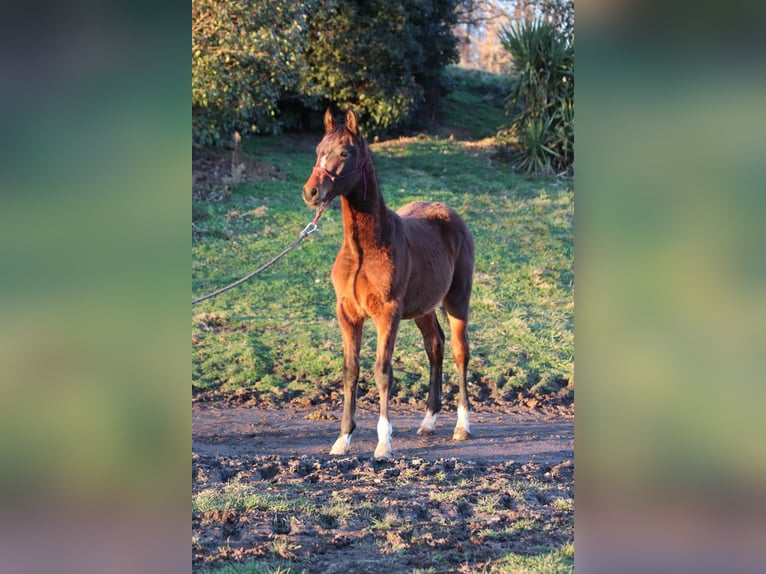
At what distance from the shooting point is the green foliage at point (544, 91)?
17.2 meters

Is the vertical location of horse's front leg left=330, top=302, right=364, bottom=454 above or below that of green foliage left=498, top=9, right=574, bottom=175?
below

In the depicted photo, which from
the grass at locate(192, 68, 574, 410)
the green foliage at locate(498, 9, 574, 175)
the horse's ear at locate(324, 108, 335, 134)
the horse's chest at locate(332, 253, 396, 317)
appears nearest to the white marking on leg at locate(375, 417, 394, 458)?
the horse's chest at locate(332, 253, 396, 317)

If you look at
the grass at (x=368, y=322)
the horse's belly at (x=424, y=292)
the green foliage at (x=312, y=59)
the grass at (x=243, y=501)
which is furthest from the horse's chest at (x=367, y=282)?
the green foliage at (x=312, y=59)

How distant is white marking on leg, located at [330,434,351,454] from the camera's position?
6090 mm

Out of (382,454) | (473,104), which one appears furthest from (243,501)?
(473,104)

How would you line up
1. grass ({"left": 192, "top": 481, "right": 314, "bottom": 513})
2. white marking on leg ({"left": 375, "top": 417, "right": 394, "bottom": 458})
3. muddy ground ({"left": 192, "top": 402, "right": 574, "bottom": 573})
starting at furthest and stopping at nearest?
white marking on leg ({"left": 375, "top": 417, "right": 394, "bottom": 458}) → grass ({"left": 192, "top": 481, "right": 314, "bottom": 513}) → muddy ground ({"left": 192, "top": 402, "right": 574, "bottom": 573})

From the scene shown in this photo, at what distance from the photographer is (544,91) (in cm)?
Answer: 1738

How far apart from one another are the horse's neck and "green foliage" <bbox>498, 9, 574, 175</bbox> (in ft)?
39.1

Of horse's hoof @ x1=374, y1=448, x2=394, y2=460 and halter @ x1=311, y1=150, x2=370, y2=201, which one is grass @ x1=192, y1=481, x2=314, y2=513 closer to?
horse's hoof @ x1=374, y1=448, x2=394, y2=460

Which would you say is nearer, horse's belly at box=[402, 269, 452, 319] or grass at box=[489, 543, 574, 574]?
grass at box=[489, 543, 574, 574]

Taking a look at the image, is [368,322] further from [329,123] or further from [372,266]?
[329,123]

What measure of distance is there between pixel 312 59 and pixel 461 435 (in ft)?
39.5
